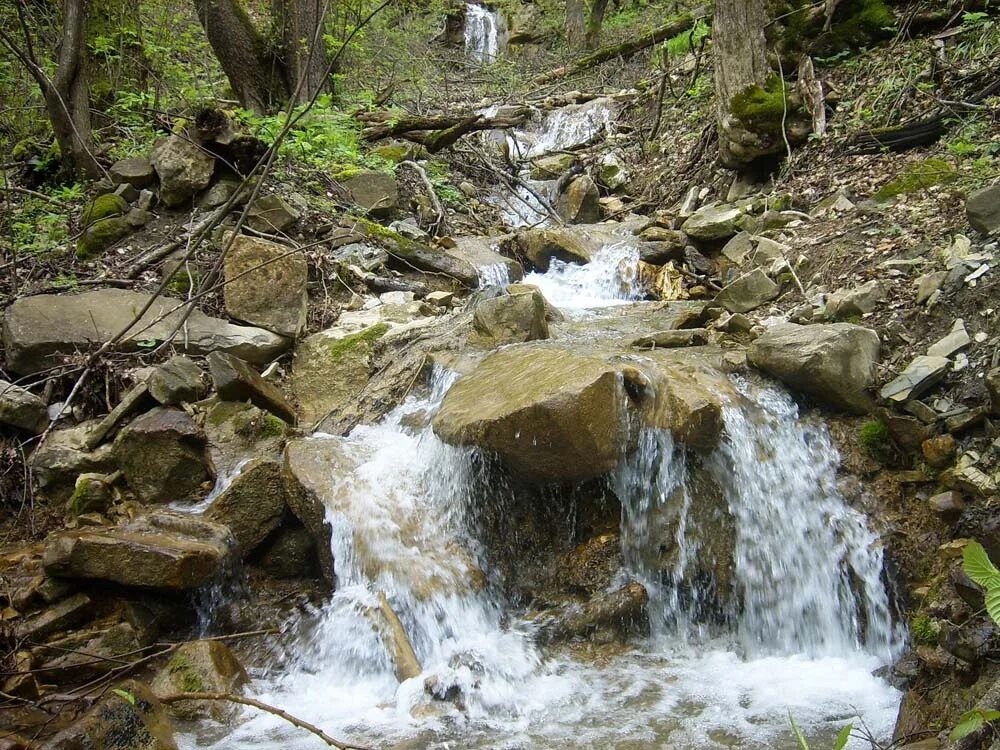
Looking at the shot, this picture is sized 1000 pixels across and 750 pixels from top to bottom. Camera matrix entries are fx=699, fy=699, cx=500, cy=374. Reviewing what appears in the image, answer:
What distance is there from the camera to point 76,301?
17.3ft

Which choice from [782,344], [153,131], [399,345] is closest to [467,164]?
[153,131]

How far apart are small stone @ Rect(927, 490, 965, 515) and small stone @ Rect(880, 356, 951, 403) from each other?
599mm

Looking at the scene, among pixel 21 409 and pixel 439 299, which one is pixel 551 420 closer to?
pixel 439 299

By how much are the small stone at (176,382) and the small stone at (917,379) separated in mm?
4457

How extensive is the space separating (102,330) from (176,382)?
0.79 m

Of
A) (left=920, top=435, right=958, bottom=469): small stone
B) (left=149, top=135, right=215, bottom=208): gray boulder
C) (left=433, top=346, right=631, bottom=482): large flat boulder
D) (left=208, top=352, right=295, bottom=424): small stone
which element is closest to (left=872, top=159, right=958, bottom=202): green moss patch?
(left=920, top=435, right=958, bottom=469): small stone

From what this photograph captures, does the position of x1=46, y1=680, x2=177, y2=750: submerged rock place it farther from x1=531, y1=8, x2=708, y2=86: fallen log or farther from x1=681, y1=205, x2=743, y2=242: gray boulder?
x1=531, y1=8, x2=708, y2=86: fallen log

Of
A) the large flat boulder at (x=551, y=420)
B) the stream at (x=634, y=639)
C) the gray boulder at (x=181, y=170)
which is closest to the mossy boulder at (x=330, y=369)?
the stream at (x=634, y=639)

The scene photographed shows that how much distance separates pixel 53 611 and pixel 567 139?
10.6 meters

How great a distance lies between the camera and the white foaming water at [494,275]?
23.8ft

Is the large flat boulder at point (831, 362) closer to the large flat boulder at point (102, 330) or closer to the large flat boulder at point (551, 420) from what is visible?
the large flat boulder at point (551, 420)

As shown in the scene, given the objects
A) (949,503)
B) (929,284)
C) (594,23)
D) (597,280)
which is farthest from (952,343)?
(594,23)

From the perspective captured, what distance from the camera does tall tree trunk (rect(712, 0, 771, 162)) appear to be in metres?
7.81

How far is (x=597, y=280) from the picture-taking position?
7.55 meters
